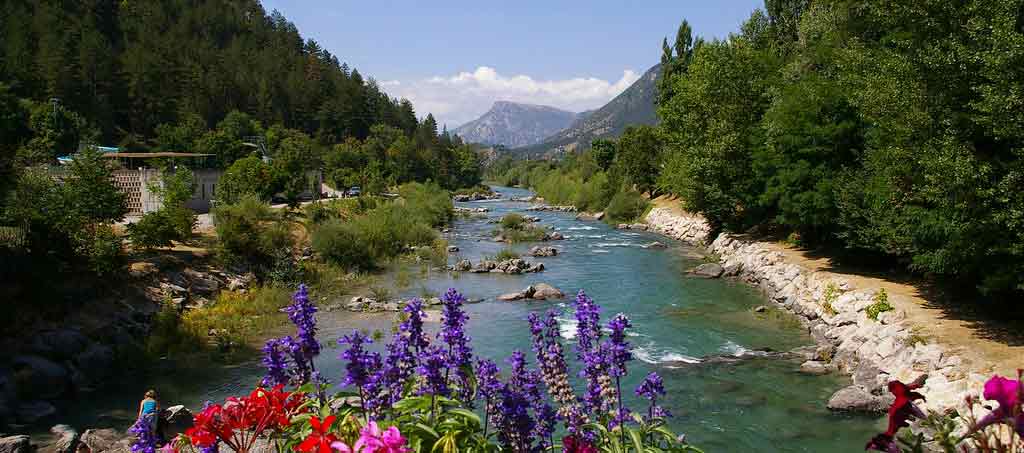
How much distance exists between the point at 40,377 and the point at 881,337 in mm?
23036

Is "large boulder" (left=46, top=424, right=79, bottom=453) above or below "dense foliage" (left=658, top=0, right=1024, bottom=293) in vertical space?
below

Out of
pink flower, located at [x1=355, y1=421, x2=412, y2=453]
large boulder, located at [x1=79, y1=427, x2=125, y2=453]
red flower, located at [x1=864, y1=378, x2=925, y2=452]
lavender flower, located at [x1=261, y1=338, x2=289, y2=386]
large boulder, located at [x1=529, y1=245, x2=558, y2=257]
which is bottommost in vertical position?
large boulder, located at [x1=79, y1=427, x2=125, y2=453]

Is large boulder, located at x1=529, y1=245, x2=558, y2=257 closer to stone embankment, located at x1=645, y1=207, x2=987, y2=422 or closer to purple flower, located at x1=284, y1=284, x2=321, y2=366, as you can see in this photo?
stone embankment, located at x1=645, y1=207, x2=987, y2=422

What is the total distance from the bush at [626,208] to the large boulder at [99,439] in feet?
174

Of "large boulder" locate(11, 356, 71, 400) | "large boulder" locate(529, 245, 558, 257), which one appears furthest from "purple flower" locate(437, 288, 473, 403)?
"large boulder" locate(529, 245, 558, 257)

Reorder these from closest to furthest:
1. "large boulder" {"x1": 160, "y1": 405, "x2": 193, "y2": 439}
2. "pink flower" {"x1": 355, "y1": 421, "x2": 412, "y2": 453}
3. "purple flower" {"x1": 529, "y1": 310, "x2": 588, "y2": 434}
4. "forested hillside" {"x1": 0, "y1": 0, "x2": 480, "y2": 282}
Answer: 1. "pink flower" {"x1": 355, "y1": 421, "x2": 412, "y2": 453}
2. "purple flower" {"x1": 529, "y1": 310, "x2": 588, "y2": 434}
3. "large boulder" {"x1": 160, "y1": 405, "x2": 193, "y2": 439}
4. "forested hillside" {"x1": 0, "y1": 0, "x2": 480, "y2": 282}

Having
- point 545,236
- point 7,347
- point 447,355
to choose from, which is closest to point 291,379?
point 447,355

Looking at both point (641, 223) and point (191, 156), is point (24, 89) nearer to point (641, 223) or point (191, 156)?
point (191, 156)

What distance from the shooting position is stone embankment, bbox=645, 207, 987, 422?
1450 centimetres

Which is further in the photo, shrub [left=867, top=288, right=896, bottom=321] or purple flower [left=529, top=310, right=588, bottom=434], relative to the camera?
shrub [left=867, top=288, right=896, bottom=321]

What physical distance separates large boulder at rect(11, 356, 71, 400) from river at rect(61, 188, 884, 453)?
1097 millimetres

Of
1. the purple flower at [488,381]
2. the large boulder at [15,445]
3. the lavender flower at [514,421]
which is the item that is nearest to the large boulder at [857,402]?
the purple flower at [488,381]

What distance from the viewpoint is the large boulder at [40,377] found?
1703 cm

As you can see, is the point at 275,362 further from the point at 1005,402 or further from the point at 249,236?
the point at 249,236
